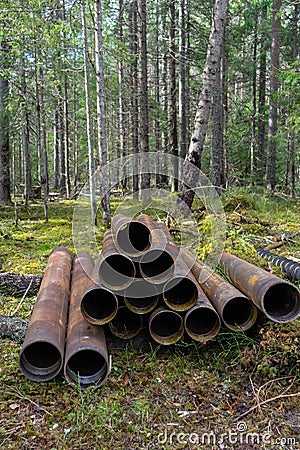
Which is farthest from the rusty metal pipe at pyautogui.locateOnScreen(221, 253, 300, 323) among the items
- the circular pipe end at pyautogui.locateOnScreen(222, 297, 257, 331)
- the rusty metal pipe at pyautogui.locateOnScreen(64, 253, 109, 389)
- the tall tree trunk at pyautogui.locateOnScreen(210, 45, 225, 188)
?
the tall tree trunk at pyautogui.locateOnScreen(210, 45, 225, 188)

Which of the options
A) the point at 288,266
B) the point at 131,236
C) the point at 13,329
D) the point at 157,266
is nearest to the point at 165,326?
the point at 157,266

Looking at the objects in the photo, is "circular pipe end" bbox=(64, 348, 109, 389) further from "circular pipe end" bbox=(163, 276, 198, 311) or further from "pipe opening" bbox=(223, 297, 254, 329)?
"pipe opening" bbox=(223, 297, 254, 329)

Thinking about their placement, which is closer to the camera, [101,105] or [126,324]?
[126,324]

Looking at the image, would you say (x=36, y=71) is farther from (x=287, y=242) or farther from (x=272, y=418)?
(x=272, y=418)

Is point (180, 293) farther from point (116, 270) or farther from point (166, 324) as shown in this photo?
point (116, 270)

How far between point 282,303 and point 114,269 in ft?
5.48

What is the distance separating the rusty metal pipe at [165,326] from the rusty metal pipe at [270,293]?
743mm

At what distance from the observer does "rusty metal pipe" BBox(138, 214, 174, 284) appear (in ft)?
11.5

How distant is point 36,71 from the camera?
31.0 feet

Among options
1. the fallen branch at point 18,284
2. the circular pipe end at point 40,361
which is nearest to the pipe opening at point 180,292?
the circular pipe end at point 40,361

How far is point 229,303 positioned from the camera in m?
3.79

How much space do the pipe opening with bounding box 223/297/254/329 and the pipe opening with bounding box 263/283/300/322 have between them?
0.19 metres

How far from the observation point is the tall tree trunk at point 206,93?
709 centimetres

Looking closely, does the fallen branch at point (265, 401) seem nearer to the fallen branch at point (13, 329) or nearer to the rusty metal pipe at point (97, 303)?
the rusty metal pipe at point (97, 303)
